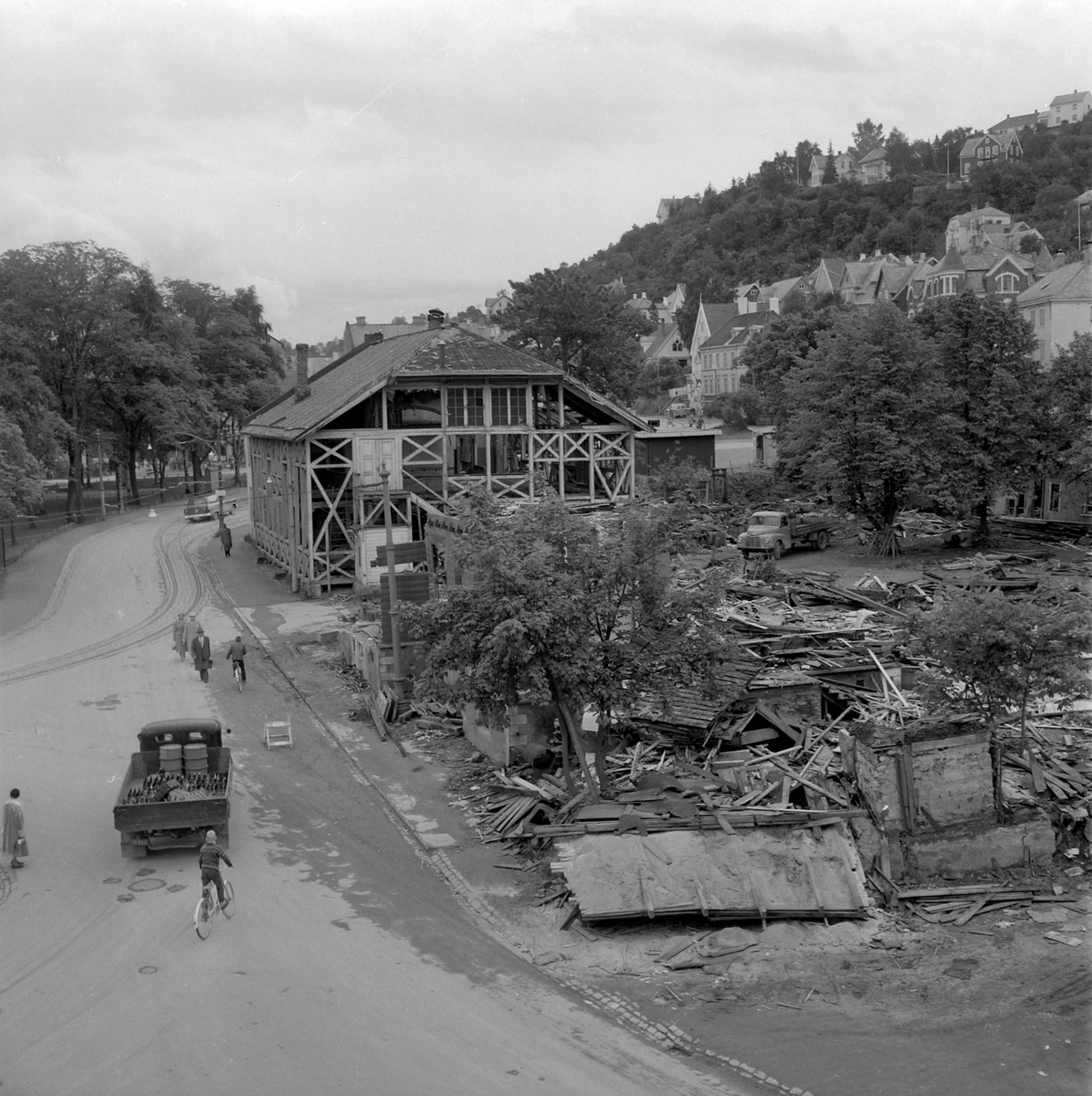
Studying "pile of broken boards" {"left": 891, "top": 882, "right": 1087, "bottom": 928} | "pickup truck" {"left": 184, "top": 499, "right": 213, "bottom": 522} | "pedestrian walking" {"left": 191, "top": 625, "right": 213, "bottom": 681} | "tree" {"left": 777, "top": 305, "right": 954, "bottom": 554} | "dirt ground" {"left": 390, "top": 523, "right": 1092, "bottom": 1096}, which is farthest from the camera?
"pickup truck" {"left": 184, "top": 499, "right": 213, "bottom": 522}

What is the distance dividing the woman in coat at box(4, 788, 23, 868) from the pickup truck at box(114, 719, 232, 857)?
54.3 inches

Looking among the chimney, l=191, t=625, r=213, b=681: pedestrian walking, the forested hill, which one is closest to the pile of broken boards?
l=191, t=625, r=213, b=681: pedestrian walking

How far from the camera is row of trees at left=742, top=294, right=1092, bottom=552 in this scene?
39.5 meters

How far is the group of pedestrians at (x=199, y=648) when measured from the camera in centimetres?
2725

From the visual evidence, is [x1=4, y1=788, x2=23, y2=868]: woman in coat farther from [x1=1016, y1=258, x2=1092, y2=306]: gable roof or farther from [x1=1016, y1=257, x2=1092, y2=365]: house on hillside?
[x1=1016, y1=258, x2=1092, y2=306]: gable roof

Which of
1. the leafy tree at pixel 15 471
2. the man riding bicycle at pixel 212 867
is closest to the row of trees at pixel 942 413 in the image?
the leafy tree at pixel 15 471

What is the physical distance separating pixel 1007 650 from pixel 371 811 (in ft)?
34.5

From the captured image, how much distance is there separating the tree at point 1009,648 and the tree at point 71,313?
157ft

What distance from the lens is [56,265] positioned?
2219 inches

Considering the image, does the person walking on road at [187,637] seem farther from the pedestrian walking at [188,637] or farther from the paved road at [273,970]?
the paved road at [273,970]

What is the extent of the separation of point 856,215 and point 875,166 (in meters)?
44.7

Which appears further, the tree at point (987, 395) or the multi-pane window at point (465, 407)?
the tree at point (987, 395)

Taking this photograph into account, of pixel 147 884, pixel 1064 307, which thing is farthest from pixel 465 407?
pixel 1064 307

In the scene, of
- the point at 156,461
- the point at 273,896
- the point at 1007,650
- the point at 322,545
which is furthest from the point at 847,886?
the point at 156,461
